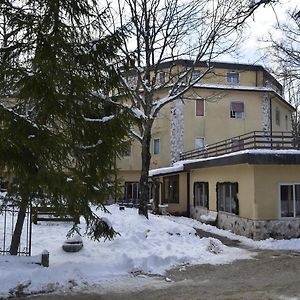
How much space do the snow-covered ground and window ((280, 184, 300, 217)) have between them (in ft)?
5.43

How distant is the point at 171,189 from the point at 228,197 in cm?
1025

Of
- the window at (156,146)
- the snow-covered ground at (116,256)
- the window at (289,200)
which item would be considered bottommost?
the snow-covered ground at (116,256)

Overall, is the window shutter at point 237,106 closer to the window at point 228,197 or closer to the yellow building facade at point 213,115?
the yellow building facade at point 213,115

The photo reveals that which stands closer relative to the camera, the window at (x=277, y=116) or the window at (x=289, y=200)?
the window at (x=289, y=200)

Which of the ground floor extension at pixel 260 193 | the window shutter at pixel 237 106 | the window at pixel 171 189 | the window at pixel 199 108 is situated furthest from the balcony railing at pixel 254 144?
the window shutter at pixel 237 106

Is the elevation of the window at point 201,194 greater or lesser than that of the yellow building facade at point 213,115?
lesser

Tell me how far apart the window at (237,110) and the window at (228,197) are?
17784mm

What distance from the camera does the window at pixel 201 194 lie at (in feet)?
80.8

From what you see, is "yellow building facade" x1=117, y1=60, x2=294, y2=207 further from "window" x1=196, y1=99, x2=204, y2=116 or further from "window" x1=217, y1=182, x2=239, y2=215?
"window" x1=217, y1=182, x2=239, y2=215

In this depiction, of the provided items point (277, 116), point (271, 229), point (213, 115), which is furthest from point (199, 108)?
point (271, 229)

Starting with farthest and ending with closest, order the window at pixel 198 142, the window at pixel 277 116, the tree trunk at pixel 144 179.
→ the window at pixel 277 116 < the window at pixel 198 142 < the tree trunk at pixel 144 179

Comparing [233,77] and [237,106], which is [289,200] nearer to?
[237,106]

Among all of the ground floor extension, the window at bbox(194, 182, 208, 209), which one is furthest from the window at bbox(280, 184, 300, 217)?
the window at bbox(194, 182, 208, 209)

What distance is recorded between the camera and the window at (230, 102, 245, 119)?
38.7 meters
